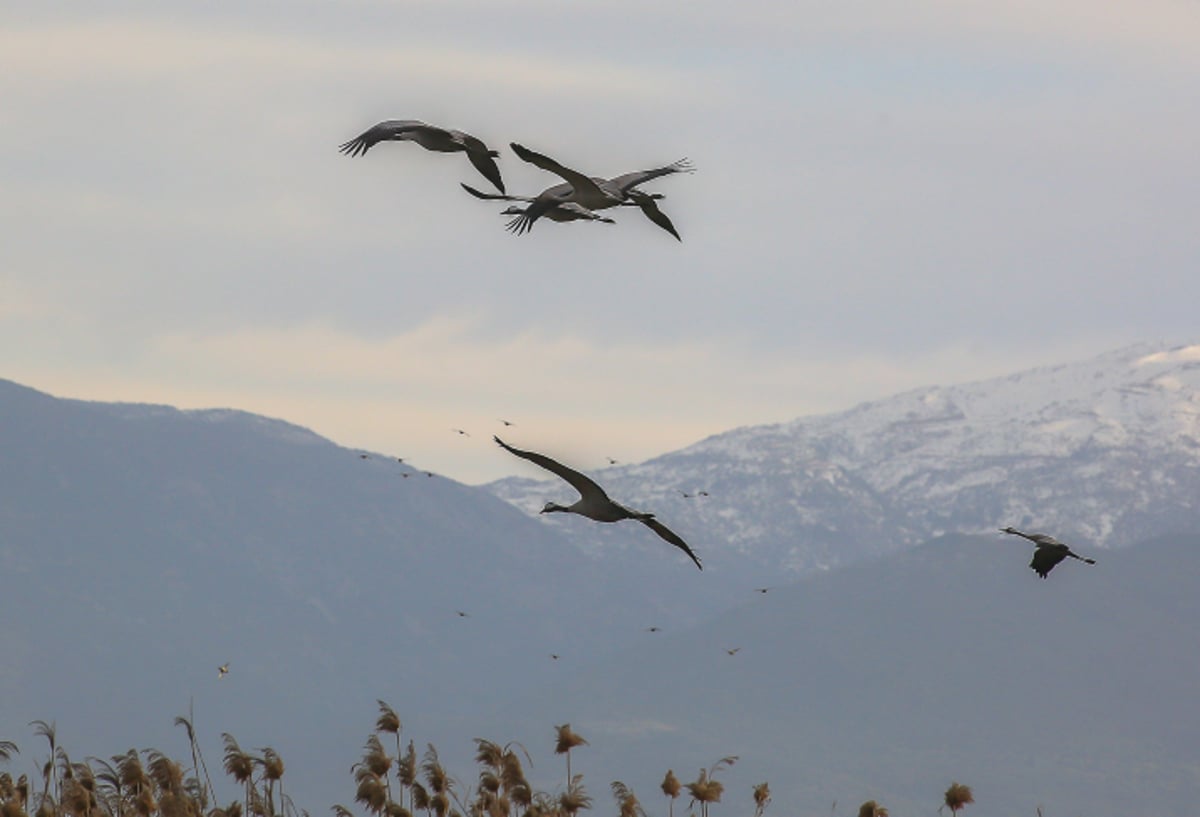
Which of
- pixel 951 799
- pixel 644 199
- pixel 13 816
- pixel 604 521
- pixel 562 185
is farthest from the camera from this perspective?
pixel 951 799

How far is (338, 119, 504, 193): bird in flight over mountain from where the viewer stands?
72.0 ft

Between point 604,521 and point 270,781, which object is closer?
point 604,521

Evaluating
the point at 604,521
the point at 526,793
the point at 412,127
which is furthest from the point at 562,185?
the point at 526,793

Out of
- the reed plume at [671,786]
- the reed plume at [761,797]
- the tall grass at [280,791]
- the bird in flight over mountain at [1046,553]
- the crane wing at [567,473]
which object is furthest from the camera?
the reed plume at [671,786]

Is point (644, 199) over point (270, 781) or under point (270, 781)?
over

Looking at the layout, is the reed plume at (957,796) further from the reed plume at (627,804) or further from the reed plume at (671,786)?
the reed plume at (627,804)

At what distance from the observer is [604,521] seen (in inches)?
743

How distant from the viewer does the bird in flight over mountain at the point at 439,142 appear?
2195 cm

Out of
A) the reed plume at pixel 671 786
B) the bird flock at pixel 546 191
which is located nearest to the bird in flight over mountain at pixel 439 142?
the bird flock at pixel 546 191

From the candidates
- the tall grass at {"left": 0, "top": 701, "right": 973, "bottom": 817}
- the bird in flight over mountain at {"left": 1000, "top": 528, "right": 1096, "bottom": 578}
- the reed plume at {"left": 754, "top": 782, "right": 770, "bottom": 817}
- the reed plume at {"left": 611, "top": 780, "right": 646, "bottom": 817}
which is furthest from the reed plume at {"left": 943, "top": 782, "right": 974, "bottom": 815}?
the bird in flight over mountain at {"left": 1000, "top": 528, "right": 1096, "bottom": 578}

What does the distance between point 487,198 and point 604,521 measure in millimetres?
4362

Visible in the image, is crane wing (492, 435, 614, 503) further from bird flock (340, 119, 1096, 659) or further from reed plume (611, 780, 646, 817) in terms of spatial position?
reed plume (611, 780, 646, 817)

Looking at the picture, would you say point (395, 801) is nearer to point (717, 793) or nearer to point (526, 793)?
point (526, 793)

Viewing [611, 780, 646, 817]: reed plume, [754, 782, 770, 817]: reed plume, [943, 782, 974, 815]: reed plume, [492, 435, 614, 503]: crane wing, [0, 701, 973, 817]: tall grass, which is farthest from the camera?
[611, 780, 646, 817]: reed plume
